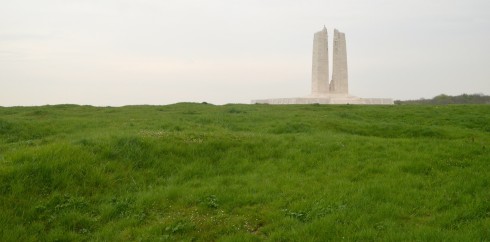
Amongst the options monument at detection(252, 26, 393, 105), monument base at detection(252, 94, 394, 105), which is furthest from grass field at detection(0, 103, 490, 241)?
monument at detection(252, 26, 393, 105)

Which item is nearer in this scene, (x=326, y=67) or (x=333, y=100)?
(x=333, y=100)

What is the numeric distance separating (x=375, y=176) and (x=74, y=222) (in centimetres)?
617

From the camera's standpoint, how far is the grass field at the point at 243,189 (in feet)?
23.2

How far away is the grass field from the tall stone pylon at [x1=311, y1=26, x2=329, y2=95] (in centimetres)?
3287

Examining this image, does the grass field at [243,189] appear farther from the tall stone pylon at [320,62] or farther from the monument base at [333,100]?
the tall stone pylon at [320,62]

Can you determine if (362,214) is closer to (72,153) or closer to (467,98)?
(72,153)

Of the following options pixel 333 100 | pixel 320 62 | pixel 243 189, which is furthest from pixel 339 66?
pixel 243 189

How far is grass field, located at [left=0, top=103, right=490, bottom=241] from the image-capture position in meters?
7.07

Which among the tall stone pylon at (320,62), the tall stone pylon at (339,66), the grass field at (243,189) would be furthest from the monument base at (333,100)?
the grass field at (243,189)

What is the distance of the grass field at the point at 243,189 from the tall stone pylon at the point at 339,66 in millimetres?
33769

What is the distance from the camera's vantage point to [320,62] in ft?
149

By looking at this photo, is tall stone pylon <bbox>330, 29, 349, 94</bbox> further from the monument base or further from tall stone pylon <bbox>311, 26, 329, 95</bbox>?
the monument base

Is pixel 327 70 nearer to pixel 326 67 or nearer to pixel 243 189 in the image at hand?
pixel 326 67

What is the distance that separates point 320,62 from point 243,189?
38222 mm
